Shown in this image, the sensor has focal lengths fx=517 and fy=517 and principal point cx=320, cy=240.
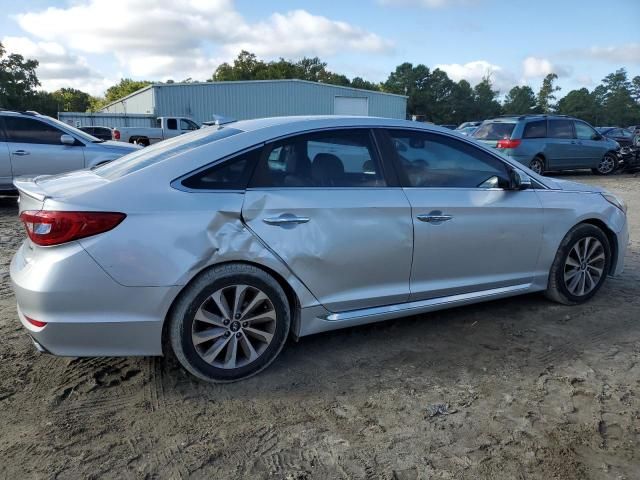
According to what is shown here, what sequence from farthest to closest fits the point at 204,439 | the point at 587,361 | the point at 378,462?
the point at 587,361, the point at 204,439, the point at 378,462

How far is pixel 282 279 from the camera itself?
10.4ft

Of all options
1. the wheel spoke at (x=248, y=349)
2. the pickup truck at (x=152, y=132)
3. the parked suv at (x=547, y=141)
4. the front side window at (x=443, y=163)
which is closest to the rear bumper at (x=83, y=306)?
the wheel spoke at (x=248, y=349)

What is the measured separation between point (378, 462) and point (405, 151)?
209 centimetres

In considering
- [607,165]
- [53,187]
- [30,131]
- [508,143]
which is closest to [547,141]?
[508,143]

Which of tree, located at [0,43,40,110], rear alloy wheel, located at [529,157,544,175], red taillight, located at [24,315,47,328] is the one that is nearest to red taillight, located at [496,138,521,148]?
rear alloy wheel, located at [529,157,544,175]

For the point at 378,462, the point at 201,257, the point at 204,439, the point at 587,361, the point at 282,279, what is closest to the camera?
the point at 378,462

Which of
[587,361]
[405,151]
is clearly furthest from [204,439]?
[587,361]

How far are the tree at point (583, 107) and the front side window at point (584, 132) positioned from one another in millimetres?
77239

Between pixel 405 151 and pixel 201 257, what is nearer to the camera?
pixel 201 257

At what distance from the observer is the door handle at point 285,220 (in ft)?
9.99

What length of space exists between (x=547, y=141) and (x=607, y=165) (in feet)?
12.1

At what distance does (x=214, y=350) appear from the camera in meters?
3.03

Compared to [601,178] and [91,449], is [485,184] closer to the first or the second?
[91,449]

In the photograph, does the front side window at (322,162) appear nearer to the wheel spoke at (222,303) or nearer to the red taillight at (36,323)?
the wheel spoke at (222,303)
